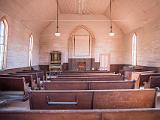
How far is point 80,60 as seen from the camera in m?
14.6

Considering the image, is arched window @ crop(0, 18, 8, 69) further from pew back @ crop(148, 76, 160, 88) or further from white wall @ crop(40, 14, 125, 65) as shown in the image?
white wall @ crop(40, 14, 125, 65)

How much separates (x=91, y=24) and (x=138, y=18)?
189 inches

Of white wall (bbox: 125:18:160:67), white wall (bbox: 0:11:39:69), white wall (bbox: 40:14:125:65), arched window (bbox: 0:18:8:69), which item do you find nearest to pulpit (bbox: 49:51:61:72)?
white wall (bbox: 40:14:125:65)

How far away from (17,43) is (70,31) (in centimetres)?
601

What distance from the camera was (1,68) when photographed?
7.43 m

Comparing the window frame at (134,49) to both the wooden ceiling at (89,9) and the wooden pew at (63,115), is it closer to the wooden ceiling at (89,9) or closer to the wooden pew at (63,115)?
the wooden ceiling at (89,9)

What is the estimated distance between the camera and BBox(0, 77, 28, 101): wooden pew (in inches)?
201

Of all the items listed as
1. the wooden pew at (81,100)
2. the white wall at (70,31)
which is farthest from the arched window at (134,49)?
the wooden pew at (81,100)

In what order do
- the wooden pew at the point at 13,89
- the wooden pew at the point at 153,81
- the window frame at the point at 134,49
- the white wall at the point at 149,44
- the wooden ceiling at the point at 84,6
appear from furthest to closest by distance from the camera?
1. the window frame at the point at 134,49
2. the wooden ceiling at the point at 84,6
3. the white wall at the point at 149,44
4. the wooden pew at the point at 153,81
5. the wooden pew at the point at 13,89

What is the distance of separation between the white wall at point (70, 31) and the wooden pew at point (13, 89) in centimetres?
891

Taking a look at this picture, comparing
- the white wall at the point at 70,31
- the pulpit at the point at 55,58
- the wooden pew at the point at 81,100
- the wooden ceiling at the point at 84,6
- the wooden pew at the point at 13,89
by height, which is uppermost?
the wooden ceiling at the point at 84,6

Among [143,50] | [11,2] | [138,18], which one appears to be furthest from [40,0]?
[143,50]

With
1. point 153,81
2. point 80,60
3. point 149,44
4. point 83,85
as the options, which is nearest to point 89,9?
point 80,60

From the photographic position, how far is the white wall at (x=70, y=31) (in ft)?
47.4
